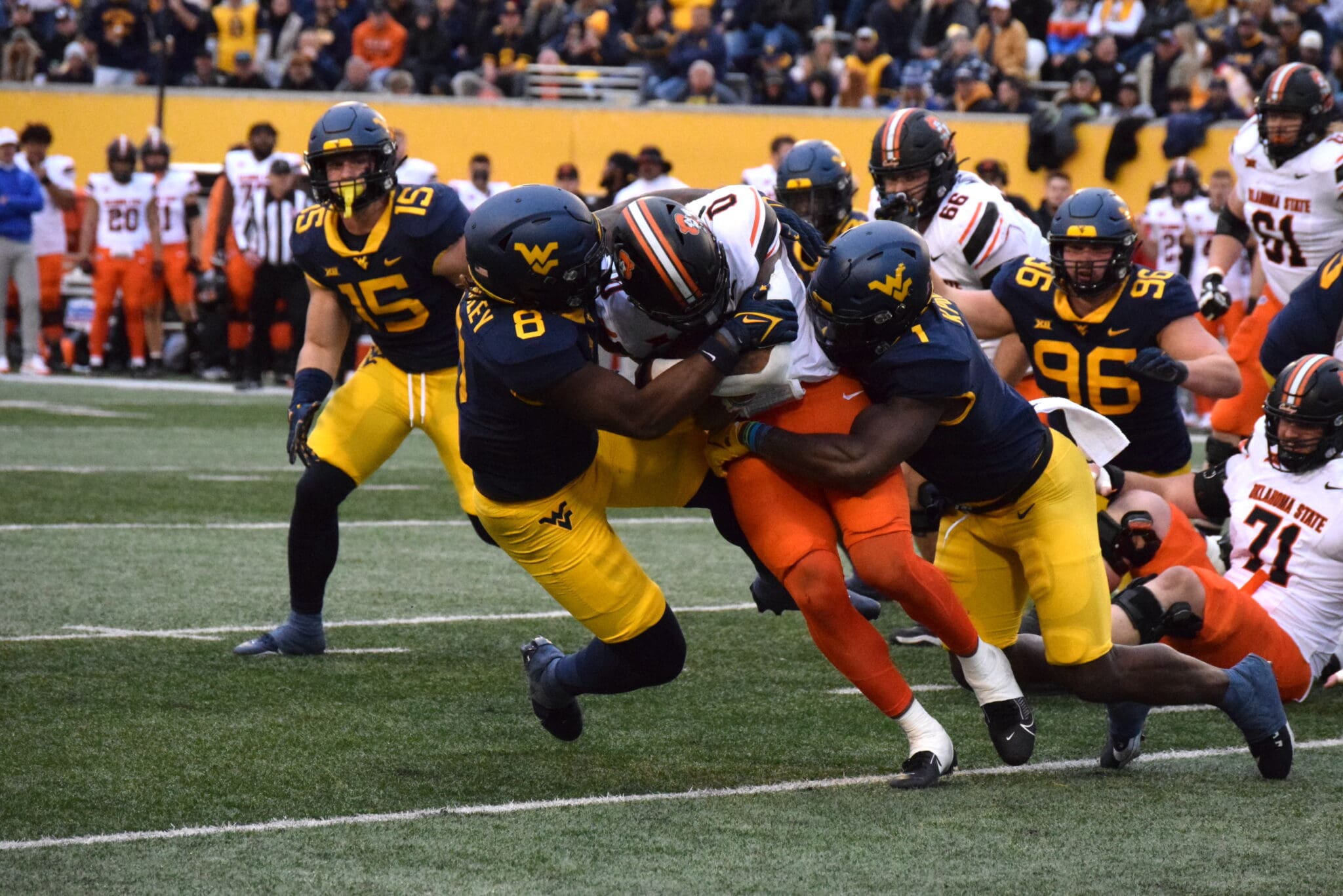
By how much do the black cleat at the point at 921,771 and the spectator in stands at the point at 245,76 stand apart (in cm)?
1433

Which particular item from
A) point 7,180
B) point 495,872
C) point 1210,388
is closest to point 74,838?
point 495,872

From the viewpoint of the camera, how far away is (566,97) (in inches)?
690

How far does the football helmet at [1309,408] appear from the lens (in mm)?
4758

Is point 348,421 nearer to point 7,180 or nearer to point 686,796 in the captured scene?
point 686,796

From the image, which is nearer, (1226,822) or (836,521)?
(1226,822)

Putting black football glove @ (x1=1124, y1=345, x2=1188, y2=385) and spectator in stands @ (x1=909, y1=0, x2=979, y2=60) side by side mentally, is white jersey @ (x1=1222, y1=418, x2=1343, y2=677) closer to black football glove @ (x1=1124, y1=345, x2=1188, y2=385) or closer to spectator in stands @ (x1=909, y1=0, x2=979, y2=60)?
black football glove @ (x1=1124, y1=345, x2=1188, y2=385)

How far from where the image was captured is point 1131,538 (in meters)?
4.78

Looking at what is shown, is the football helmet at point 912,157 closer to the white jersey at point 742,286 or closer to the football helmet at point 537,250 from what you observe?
the white jersey at point 742,286

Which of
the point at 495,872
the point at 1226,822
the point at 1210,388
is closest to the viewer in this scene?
the point at 495,872

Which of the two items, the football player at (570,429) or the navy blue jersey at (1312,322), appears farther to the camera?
the navy blue jersey at (1312,322)

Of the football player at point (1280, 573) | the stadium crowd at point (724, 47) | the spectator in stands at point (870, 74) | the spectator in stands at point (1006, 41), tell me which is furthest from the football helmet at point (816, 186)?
the spectator in stands at point (1006, 41)

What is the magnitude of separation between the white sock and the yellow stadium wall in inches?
472

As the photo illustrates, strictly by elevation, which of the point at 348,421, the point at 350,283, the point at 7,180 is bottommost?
the point at 7,180

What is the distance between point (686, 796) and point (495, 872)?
70 cm
